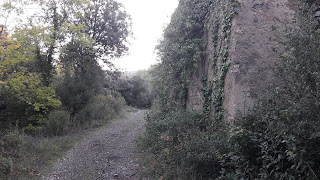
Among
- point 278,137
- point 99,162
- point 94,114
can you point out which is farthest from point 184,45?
point 94,114

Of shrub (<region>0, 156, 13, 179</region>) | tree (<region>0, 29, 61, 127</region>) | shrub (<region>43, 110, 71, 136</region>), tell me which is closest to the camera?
shrub (<region>0, 156, 13, 179</region>)

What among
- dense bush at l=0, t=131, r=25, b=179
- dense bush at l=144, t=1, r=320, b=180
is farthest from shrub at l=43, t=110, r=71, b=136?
dense bush at l=144, t=1, r=320, b=180

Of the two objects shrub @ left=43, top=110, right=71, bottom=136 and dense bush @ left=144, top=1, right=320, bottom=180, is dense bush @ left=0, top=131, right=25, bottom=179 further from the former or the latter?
dense bush @ left=144, top=1, right=320, bottom=180

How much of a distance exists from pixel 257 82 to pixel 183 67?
3.83 m

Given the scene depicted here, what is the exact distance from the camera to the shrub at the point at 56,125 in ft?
34.1

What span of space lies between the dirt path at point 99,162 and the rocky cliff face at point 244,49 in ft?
10.2

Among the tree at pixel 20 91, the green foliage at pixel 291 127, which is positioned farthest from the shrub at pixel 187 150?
the tree at pixel 20 91

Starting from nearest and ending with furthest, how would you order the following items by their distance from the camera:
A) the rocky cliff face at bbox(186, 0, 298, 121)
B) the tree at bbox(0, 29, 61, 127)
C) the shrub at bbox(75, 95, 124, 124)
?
1. the rocky cliff face at bbox(186, 0, 298, 121)
2. the tree at bbox(0, 29, 61, 127)
3. the shrub at bbox(75, 95, 124, 124)

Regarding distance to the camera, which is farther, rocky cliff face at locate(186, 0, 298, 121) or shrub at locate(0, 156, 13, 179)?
rocky cliff face at locate(186, 0, 298, 121)

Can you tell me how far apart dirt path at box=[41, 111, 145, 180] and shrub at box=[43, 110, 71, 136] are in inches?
59.4

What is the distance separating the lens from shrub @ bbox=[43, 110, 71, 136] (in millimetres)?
10383

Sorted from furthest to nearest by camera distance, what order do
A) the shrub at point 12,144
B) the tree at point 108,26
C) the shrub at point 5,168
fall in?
the tree at point 108,26 < the shrub at point 12,144 < the shrub at point 5,168

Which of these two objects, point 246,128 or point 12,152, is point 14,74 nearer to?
point 12,152

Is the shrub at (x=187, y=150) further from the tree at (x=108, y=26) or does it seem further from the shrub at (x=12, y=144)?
the tree at (x=108, y=26)
